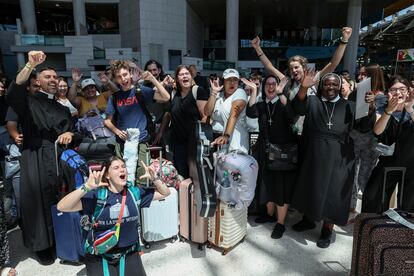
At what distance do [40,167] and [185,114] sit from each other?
1573mm

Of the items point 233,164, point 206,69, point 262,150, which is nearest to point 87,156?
point 233,164

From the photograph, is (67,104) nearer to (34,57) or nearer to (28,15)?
(34,57)

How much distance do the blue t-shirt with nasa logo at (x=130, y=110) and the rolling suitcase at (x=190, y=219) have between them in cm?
72

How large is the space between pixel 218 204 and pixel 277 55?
3517cm

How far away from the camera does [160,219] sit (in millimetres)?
3094

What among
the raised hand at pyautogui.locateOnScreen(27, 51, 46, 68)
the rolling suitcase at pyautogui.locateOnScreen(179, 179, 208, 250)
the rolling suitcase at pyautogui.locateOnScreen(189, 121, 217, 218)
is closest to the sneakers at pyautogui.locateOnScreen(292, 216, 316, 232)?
the rolling suitcase at pyautogui.locateOnScreen(179, 179, 208, 250)

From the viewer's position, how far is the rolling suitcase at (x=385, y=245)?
1868mm

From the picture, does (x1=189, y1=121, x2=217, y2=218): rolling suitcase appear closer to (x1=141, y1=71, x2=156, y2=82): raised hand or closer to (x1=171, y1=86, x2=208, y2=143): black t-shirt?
(x1=171, y1=86, x2=208, y2=143): black t-shirt

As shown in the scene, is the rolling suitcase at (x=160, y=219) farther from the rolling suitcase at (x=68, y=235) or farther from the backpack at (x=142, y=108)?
the rolling suitcase at (x=68, y=235)

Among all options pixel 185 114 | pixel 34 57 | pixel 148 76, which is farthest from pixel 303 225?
pixel 34 57

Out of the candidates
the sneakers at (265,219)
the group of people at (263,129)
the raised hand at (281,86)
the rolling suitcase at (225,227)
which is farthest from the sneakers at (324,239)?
the raised hand at (281,86)

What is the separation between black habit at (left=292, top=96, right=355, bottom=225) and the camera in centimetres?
291

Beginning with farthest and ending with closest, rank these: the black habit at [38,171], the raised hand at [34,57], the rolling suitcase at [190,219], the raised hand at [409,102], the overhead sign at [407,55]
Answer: the overhead sign at [407,55] → the rolling suitcase at [190,219] → the black habit at [38,171] → the raised hand at [409,102] → the raised hand at [34,57]

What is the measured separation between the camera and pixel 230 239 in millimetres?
2967
